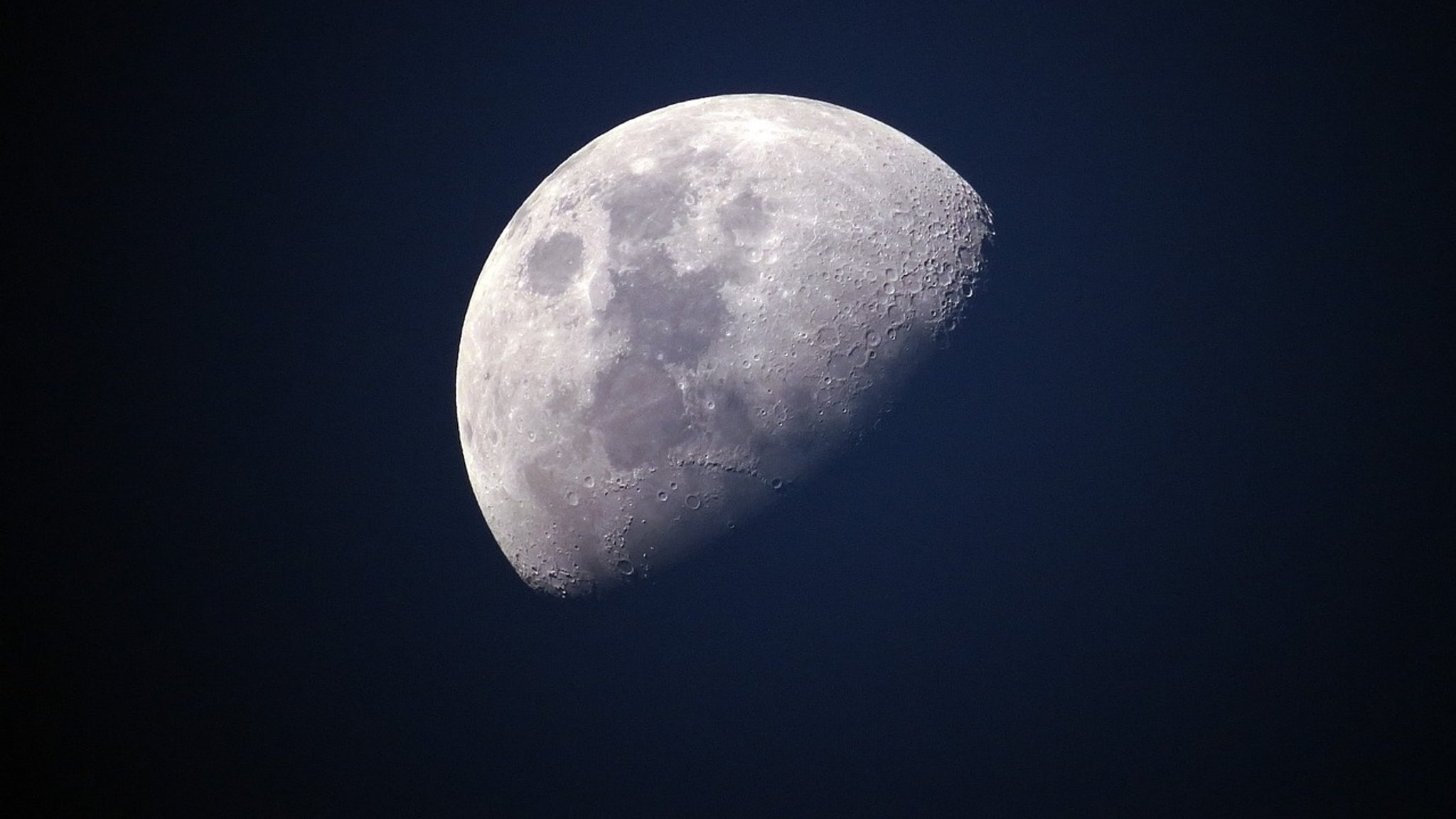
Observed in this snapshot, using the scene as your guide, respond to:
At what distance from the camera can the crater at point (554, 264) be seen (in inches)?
171

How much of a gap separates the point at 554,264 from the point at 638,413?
876 millimetres

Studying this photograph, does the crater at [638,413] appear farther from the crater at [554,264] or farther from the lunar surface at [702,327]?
the crater at [554,264]

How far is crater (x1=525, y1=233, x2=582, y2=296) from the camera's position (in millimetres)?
4340

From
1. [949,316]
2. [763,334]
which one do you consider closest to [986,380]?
[949,316]

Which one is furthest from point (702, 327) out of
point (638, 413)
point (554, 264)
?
point (554, 264)

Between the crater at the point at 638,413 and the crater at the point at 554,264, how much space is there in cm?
53

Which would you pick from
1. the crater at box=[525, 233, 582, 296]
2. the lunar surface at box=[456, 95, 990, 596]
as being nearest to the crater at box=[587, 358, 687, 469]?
the lunar surface at box=[456, 95, 990, 596]

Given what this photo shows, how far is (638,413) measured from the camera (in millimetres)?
4008

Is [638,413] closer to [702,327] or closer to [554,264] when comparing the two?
[702,327]

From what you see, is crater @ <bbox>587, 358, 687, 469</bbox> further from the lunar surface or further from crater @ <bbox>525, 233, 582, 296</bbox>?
crater @ <bbox>525, 233, 582, 296</bbox>

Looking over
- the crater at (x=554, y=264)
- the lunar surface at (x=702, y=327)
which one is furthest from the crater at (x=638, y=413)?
the crater at (x=554, y=264)

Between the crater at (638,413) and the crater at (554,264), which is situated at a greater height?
the crater at (554,264)

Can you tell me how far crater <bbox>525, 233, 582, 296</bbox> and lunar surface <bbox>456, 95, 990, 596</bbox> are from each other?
1 cm

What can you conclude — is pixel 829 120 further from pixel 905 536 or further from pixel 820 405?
pixel 905 536
